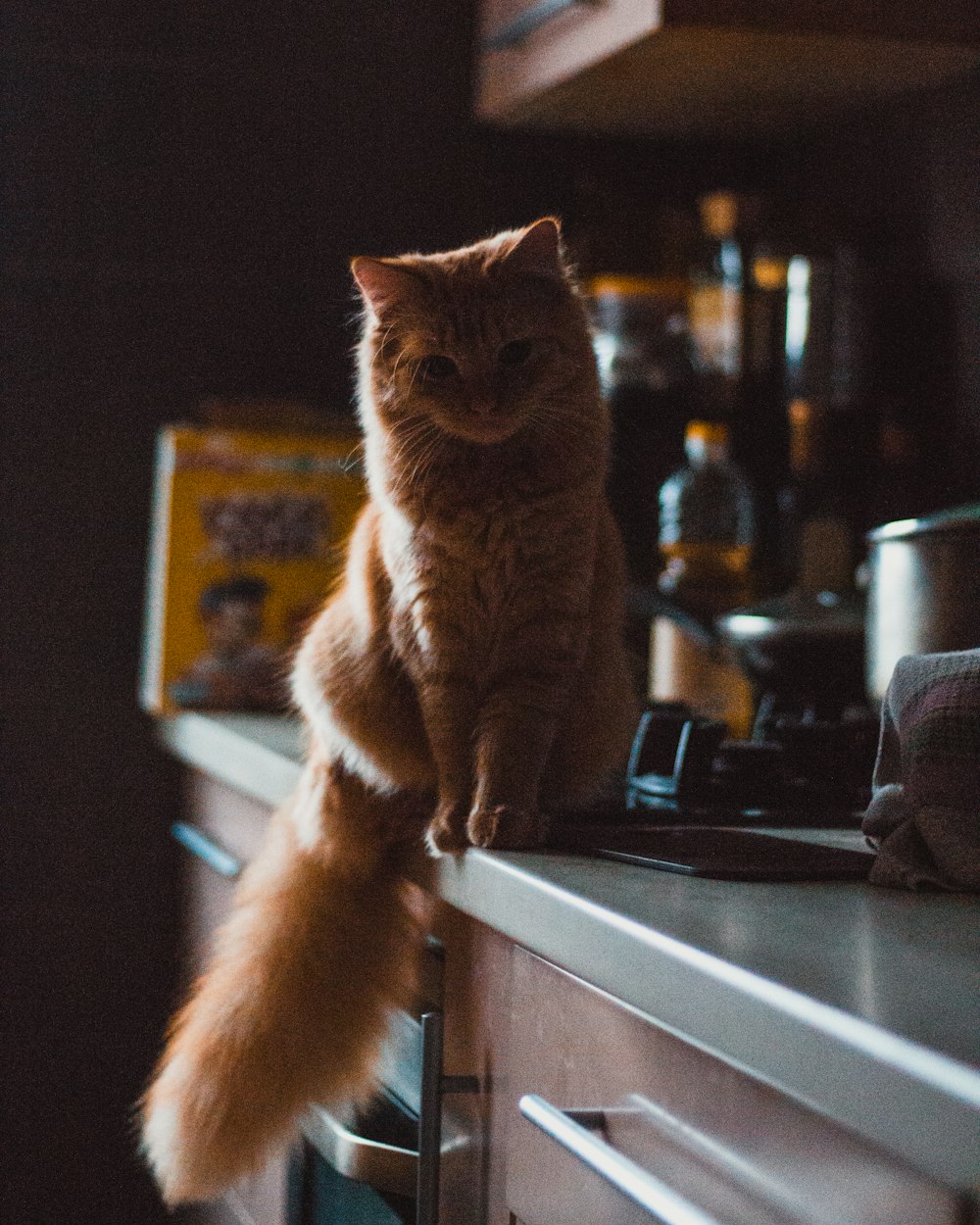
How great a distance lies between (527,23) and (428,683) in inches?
47.6

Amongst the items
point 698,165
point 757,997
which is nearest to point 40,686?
point 698,165

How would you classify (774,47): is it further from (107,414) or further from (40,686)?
(40,686)

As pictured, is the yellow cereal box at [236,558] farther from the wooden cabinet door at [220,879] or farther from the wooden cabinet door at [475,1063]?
the wooden cabinet door at [475,1063]

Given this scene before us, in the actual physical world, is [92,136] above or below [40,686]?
above

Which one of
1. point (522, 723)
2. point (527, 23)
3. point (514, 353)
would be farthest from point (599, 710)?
point (527, 23)

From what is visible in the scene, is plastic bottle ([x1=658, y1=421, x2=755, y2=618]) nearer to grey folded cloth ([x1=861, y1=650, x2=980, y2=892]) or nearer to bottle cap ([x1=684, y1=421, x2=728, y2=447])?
bottle cap ([x1=684, y1=421, x2=728, y2=447])

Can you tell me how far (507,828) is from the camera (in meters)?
0.96

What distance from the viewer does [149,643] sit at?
2.10 m

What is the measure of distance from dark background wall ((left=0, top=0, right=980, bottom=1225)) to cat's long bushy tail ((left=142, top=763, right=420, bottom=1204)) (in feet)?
3.54

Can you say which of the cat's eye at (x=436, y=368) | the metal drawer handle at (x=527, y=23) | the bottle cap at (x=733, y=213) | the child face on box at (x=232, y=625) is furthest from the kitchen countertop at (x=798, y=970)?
the bottle cap at (x=733, y=213)

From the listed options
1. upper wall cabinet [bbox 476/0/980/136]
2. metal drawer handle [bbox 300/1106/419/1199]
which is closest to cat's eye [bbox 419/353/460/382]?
metal drawer handle [bbox 300/1106/419/1199]

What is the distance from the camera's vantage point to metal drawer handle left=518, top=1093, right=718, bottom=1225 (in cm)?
61

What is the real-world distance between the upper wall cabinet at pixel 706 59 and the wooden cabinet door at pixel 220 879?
1018 millimetres

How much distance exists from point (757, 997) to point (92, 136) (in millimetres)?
1966
